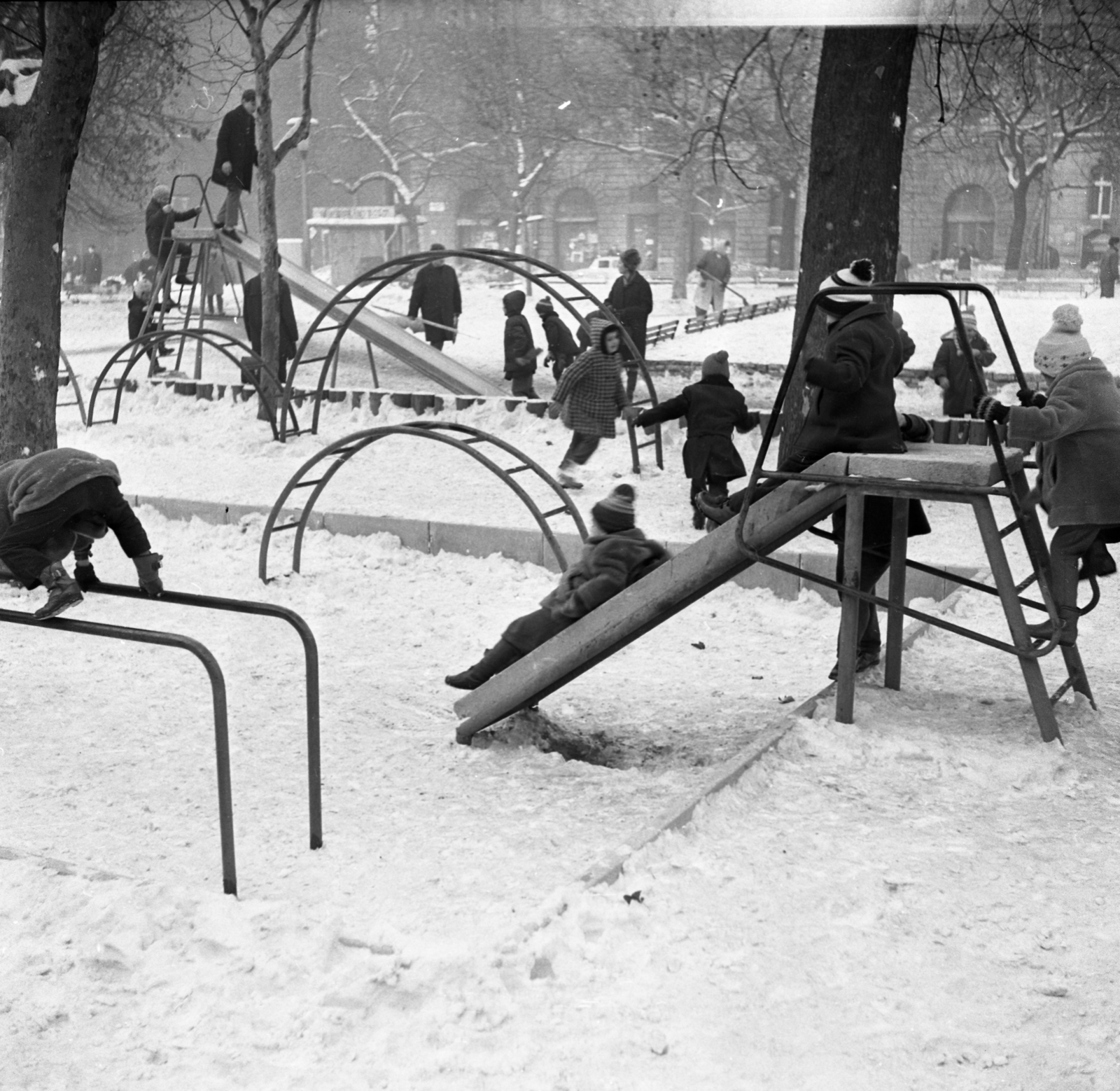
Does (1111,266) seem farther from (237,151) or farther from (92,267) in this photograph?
(92,267)

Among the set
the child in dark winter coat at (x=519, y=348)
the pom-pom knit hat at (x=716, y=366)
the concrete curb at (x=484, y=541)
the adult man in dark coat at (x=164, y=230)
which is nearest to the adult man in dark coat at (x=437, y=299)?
the child in dark winter coat at (x=519, y=348)

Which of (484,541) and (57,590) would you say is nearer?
(57,590)

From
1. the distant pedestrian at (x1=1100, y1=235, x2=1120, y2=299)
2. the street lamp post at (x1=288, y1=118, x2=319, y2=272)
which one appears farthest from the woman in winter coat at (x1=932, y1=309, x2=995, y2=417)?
the street lamp post at (x1=288, y1=118, x2=319, y2=272)

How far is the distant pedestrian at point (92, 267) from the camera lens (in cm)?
1562

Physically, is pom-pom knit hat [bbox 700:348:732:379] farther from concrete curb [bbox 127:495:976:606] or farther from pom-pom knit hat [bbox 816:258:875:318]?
pom-pom knit hat [bbox 816:258:875:318]

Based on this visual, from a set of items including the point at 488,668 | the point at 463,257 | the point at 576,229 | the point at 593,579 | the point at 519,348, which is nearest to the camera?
the point at 593,579

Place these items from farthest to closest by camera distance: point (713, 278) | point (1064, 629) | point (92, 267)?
1. point (92, 267)
2. point (713, 278)
3. point (1064, 629)

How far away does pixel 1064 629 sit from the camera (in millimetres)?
4742

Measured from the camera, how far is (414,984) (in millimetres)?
2971

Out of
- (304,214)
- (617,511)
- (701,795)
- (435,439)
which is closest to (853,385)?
(617,511)

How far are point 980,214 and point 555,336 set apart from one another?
146 inches

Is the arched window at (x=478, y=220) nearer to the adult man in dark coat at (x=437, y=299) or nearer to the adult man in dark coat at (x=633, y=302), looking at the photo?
the adult man in dark coat at (x=437, y=299)

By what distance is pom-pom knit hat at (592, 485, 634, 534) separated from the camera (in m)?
5.01

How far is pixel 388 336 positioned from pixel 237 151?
7.78 ft
